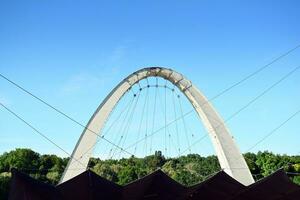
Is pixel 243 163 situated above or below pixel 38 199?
above

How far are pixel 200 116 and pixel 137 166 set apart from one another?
58.9m

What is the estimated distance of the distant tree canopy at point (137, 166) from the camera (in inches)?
2633

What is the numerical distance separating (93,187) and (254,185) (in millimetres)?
5307

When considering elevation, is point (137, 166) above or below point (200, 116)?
above

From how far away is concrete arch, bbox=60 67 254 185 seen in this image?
87.9 ft

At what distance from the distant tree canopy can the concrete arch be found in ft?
Result: 115

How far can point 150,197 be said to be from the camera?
42.6 feet

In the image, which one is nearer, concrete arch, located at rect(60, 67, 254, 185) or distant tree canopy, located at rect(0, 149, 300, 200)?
concrete arch, located at rect(60, 67, 254, 185)

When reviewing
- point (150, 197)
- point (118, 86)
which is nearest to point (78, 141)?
point (118, 86)

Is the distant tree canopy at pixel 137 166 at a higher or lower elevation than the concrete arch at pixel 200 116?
higher

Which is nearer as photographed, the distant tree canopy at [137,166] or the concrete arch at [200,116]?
the concrete arch at [200,116]

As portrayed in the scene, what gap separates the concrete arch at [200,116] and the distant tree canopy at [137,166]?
35.0m

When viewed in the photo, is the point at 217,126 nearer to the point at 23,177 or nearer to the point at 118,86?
the point at 118,86

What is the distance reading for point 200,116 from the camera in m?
31.2
